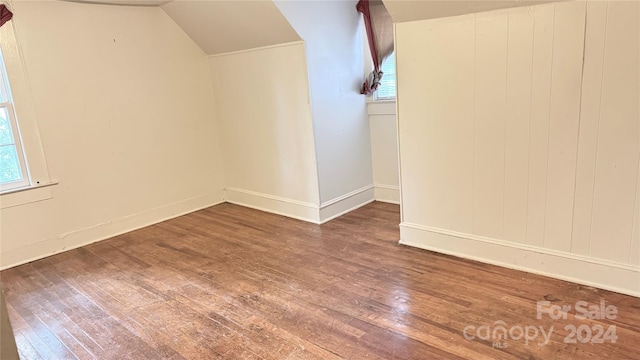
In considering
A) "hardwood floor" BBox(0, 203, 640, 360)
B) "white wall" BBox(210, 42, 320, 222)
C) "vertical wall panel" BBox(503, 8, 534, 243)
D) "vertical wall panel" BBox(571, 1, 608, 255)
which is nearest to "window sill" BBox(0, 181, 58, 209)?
"hardwood floor" BBox(0, 203, 640, 360)

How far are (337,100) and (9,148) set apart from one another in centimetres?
279

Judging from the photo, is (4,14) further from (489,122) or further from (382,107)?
(489,122)

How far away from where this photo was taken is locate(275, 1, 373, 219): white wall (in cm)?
380

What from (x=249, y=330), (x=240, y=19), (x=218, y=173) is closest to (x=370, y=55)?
(x=240, y=19)

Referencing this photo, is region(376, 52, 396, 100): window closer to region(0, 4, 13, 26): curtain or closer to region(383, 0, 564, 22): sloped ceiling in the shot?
region(383, 0, 564, 22): sloped ceiling

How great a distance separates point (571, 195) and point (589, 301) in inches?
23.9

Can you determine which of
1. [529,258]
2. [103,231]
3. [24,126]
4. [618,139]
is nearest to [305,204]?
[103,231]

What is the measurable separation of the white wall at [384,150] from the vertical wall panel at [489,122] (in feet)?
4.54

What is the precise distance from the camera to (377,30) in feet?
13.6

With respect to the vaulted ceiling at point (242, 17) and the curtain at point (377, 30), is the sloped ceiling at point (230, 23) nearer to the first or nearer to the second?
the vaulted ceiling at point (242, 17)

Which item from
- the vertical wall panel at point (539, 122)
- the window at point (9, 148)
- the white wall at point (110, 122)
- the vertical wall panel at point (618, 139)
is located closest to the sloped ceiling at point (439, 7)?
the vertical wall panel at point (539, 122)

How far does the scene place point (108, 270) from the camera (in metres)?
3.37

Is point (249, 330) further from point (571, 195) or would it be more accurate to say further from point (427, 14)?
point (427, 14)

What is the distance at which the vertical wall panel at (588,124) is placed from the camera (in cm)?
234
